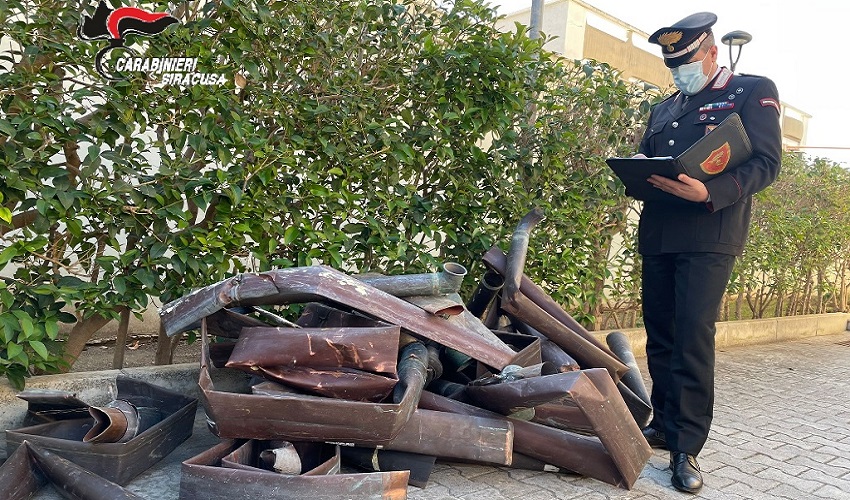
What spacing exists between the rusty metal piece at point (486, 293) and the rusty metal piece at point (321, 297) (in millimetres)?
796

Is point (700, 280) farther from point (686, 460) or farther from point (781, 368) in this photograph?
point (781, 368)

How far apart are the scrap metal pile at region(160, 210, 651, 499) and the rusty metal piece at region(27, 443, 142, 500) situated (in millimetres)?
267

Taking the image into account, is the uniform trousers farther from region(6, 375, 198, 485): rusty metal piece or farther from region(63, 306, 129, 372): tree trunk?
region(63, 306, 129, 372): tree trunk

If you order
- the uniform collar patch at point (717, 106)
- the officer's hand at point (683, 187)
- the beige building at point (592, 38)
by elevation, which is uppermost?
the beige building at point (592, 38)

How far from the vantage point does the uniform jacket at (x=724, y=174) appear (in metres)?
3.23

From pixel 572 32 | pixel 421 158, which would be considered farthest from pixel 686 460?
pixel 572 32

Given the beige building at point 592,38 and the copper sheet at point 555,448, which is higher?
the beige building at point 592,38

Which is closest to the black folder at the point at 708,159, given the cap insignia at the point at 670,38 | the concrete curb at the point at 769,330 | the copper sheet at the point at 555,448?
the cap insignia at the point at 670,38

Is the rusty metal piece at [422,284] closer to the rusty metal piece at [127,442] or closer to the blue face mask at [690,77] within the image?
the rusty metal piece at [127,442]

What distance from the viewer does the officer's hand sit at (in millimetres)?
3170

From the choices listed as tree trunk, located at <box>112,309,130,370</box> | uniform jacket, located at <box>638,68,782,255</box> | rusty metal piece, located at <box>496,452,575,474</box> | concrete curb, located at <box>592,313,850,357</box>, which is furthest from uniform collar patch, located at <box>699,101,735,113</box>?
tree trunk, located at <box>112,309,130,370</box>

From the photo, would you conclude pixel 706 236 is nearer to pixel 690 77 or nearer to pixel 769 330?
pixel 690 77

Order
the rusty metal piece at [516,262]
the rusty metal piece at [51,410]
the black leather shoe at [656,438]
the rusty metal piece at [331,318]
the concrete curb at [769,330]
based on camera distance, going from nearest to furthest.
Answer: the rusty metal piece at [51,410] → the rusty metal piece at [331,318] → the rusty metal piece at [516,262] → the black leather shoe at [656,438] → the concrete curb at [769,330]

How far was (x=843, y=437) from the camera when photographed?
13.8 ft
